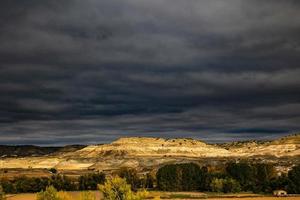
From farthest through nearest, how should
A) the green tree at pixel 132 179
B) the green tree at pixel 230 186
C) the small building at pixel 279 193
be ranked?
the green tree at pixel 132 179, the green tree at pixel 230 186, the small building at pixel 279 193

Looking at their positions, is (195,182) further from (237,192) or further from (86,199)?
(86,199)

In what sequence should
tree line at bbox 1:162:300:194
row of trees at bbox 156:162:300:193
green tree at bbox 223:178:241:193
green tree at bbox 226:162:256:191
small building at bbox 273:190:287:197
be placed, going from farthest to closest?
green tree at bbox 226:162:256:191, tree line at bbox 1:162:300:194, green tree at bbox 223:178:241:193, row of trees at bbox 156:162:300:193, small building at bbox 273:190:287:197

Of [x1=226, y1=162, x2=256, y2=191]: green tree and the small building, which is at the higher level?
[x1=226, y1=162, x2=256, y2=191]: green tree

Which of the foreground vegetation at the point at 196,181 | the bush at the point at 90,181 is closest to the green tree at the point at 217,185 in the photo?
the foreground vegetation at the point at 196,181

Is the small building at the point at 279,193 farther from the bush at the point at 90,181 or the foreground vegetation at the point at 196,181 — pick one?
the bush at the point at 90,181

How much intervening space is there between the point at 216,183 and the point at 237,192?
6591 millimetres

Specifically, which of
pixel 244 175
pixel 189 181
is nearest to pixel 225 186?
pixel 244 175

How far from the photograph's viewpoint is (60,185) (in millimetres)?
146375

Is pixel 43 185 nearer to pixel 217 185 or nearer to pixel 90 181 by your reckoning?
pixel 90 181

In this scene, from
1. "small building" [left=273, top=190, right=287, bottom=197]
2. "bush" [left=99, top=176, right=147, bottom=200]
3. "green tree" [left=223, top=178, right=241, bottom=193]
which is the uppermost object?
"bush" [left=99, top=176, right=147, bottom=200]

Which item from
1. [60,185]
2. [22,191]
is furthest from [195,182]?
[22,191]

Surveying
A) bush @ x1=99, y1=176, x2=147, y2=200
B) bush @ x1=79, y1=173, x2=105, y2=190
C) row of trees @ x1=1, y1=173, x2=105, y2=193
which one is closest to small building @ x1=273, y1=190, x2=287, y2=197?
bush @ x1=79, y1=173, x2=105, y2=190

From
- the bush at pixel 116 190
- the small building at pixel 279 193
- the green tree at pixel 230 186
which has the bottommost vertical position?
the small building at pixel 279 193

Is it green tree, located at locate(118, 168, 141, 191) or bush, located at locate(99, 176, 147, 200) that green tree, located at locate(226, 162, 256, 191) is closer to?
green tree, located at locate(118, 168, 141, 191)
